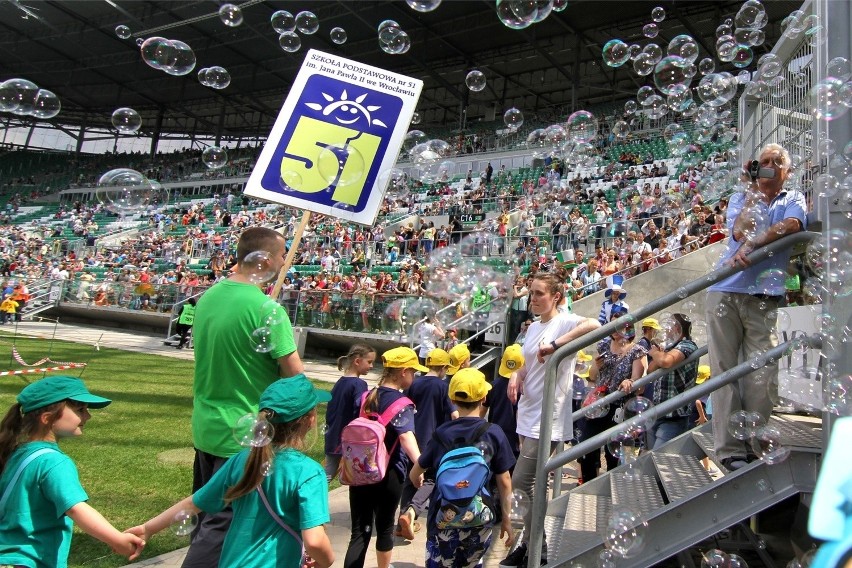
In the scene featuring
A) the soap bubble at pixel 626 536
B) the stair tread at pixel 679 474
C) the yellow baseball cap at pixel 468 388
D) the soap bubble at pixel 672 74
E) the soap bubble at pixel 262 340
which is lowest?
the soap bubble at pixel 626 536

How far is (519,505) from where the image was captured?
389 centimetres

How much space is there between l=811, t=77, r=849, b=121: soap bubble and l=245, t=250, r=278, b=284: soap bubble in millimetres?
2785

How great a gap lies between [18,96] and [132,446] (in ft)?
12.7

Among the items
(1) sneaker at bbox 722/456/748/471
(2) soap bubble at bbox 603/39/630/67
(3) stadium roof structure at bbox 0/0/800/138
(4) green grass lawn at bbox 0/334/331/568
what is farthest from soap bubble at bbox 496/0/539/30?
(3) stadium roof structure at bbox 0/0/800/138

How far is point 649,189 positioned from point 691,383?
12.4m

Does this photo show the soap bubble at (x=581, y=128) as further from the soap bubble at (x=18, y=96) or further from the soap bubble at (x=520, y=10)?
the soap bubble at (x=18, y=96)

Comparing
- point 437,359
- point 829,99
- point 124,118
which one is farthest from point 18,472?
point 124,118

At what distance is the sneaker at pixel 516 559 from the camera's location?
12.7 feet

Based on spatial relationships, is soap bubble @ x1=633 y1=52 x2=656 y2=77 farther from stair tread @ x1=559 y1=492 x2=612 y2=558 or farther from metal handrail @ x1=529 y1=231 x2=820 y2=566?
stair tread @ x1=559 y1=492 x2=612 y2=558

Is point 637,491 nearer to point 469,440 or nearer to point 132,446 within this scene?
point 469,440

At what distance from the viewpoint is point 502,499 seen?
347 centimetres

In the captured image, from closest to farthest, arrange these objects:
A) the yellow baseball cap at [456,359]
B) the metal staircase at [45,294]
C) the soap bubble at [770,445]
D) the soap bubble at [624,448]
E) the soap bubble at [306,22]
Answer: the soap bubble at [770,445]
the soap bubble at [624,448]
the yellow baseball cap at [456,359]
the soap bubble at [306,22]
the metal staircase at [45,294]

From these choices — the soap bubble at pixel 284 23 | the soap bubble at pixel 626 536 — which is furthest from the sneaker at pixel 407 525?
the soap bubble at pixel 284 23

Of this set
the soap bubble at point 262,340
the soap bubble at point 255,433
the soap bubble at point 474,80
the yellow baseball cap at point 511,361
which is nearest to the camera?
the soap bubble at point 255,433
